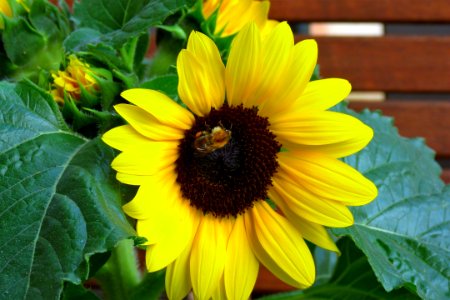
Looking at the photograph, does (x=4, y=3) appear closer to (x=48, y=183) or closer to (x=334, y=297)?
(x=48, y=183)

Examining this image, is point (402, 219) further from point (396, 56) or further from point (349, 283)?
point (396, 56)

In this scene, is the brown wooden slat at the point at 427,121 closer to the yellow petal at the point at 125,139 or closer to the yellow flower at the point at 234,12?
the yellow flower at the point at 234,12

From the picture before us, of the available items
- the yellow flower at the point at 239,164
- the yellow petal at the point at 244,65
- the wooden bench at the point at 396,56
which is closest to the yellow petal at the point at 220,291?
the yellow flower at the point at 239,164

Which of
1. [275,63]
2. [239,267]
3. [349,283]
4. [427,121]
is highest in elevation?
[275,63]

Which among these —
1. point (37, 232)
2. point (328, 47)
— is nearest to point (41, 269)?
point (37, 232)

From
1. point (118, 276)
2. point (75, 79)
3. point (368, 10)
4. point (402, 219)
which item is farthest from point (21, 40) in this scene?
point (368, 10)

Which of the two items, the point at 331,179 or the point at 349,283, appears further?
the point at 349,283
